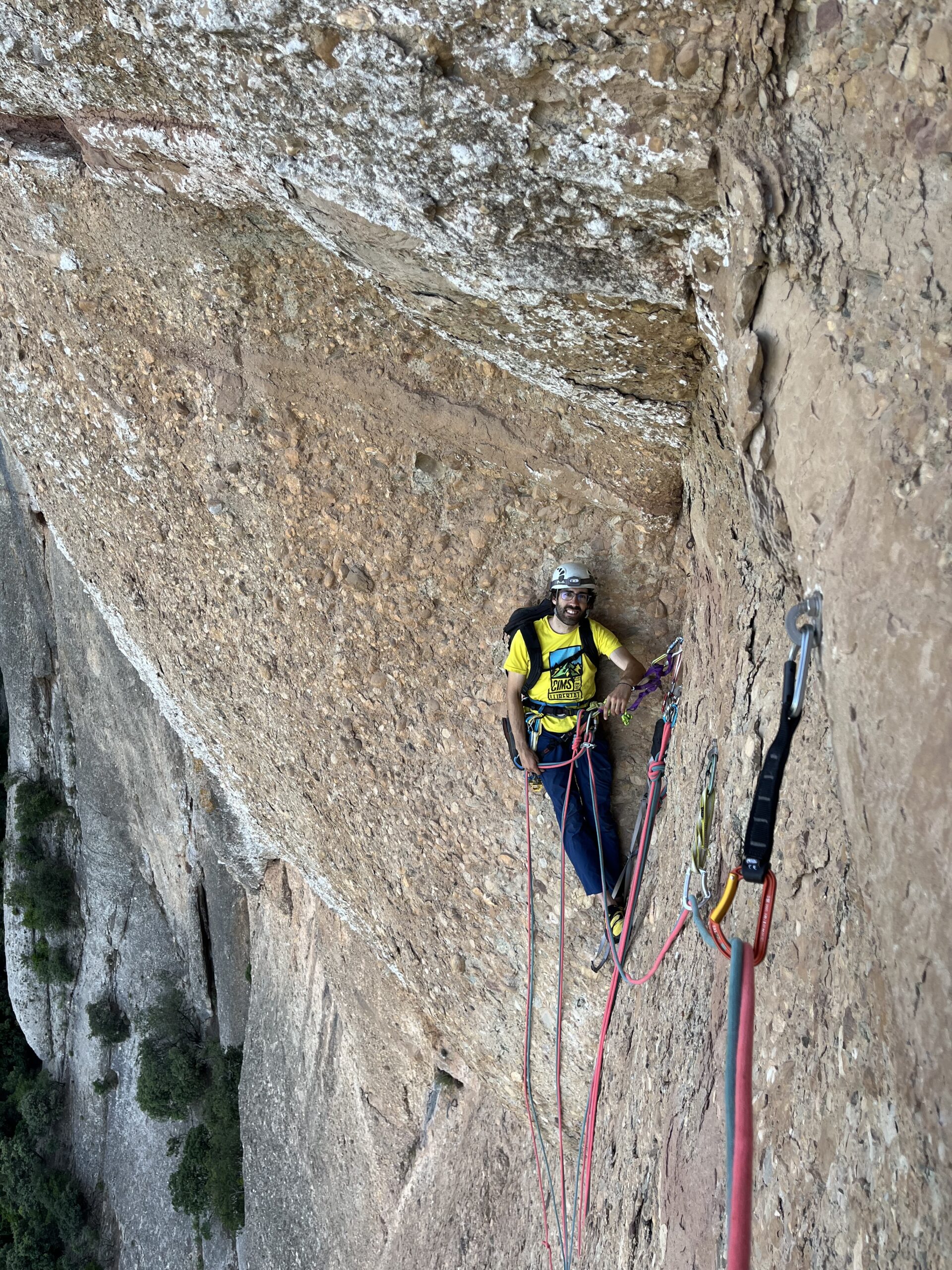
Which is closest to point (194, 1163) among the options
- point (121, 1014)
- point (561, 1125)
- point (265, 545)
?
point (121, 1014)

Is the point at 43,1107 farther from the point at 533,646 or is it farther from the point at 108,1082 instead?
the point at 533,646

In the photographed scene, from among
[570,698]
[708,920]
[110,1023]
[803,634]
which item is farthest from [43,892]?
[803,634]

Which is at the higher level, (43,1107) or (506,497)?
(506,497)

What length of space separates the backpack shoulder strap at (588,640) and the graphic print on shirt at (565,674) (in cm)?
2

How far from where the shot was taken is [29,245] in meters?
3.88

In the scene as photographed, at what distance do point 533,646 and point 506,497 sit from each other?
589 millimetres

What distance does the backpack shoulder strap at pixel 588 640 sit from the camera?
132 inches

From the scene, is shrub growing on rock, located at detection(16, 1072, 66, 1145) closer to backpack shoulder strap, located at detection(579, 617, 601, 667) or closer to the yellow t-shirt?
the yellow t-shirt

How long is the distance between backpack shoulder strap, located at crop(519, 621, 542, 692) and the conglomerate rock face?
234mm

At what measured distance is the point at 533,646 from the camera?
3395 millimetres

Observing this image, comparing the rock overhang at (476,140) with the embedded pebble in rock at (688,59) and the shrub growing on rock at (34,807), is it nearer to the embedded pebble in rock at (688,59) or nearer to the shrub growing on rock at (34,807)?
the embedded pebble in rock at (688,59)

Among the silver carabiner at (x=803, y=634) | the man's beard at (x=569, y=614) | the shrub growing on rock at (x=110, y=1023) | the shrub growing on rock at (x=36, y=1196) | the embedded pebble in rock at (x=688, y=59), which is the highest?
the embedded pebble in rock at (x=688, y=59)

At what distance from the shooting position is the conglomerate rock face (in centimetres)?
141

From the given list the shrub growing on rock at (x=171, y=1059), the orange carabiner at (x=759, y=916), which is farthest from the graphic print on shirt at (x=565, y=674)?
the shrub growing on rock at (x=171, y=1059)
